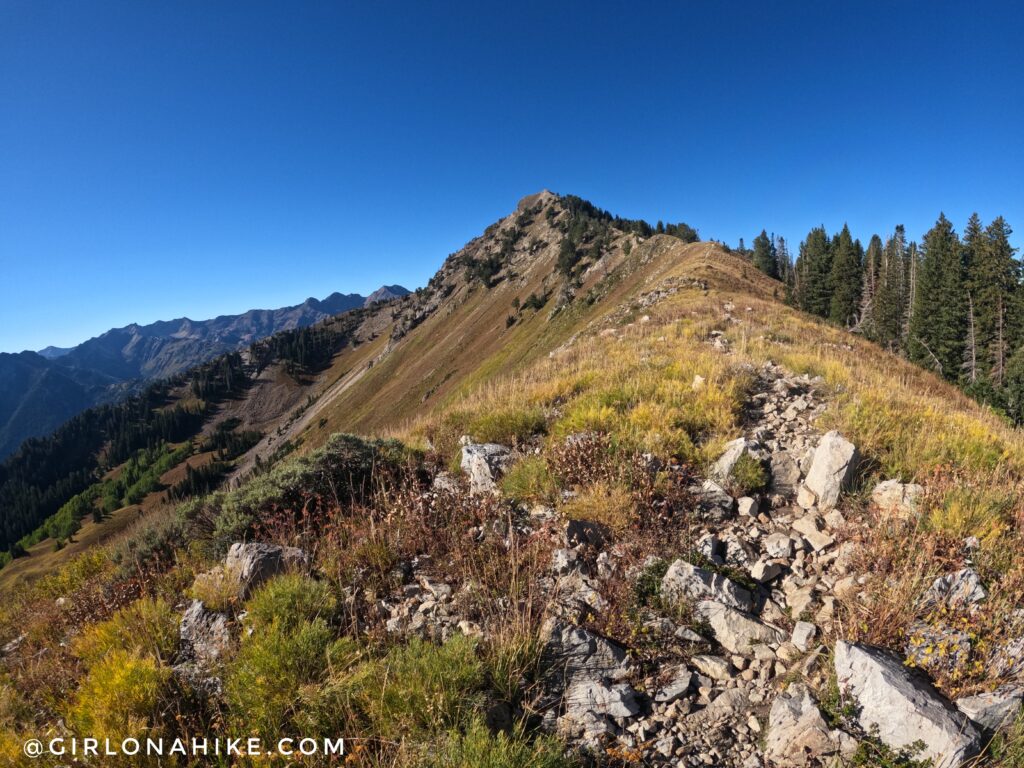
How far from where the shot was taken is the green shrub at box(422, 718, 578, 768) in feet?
8.88

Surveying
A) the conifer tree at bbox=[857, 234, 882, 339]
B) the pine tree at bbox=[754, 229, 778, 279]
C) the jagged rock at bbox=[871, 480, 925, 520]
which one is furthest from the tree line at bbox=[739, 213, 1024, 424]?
the pine tree at bbox=[754, 229, 778, 279]

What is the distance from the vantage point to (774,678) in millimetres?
3508

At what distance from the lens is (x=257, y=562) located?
479cm

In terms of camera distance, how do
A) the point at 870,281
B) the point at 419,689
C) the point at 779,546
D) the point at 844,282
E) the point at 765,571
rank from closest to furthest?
1. the point at 419,689
2. the point at 765,571
3. the point at 779,546
4. the point at 844,282
5. the point at 870,281

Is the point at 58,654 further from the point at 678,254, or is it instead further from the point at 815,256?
the point at 815,256

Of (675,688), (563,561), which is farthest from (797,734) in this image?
(563,561)

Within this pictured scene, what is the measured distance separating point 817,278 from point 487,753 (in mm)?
93441

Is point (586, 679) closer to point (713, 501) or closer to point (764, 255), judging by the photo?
point (713, 501)

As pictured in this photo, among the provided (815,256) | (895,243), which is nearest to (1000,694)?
(815,256)

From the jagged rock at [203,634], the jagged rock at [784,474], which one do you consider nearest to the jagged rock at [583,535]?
the jagged rock at [784,474]

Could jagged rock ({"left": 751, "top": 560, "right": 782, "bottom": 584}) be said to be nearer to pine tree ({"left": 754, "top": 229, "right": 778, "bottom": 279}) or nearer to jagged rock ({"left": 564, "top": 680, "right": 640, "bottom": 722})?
jagged rock ({"left": 564, "top": 680, "right": 640, "bottom": 722})

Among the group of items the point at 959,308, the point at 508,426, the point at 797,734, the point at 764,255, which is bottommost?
the point at 797,734

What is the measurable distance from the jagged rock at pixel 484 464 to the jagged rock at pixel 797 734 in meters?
3.79

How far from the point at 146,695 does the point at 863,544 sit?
6382 mm
